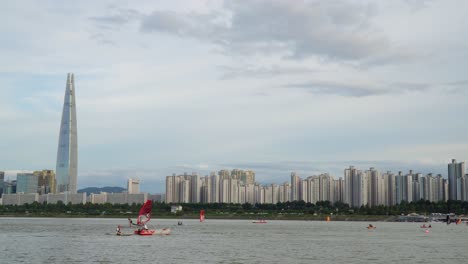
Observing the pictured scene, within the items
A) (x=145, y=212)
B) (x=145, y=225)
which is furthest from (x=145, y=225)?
(x=145, y=212)

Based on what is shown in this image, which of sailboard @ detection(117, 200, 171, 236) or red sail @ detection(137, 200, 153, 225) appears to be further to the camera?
red sail @ detection(137, 200, 153, 225)

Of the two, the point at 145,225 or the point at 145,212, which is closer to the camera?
the point at 145,225

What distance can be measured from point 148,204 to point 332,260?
4632 cm

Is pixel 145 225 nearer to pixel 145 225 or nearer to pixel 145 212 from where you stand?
pixel 145 225

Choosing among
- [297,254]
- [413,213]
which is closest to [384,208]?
[413,213]

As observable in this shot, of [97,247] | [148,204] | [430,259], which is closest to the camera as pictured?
[430,259]

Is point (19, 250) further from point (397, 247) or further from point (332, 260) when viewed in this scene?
point (397, 247)

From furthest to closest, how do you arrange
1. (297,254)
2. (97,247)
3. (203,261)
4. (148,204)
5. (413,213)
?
(413,213)
(148,204)
(97,247)
(297,254)
(203,261)

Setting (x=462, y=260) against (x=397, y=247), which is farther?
(x=397, y=247)

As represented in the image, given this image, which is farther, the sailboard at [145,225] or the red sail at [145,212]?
the red sail at [145,212]

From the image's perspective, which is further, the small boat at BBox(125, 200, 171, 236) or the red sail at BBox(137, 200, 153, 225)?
the red sail at BBox(137, 200, 153, 225)

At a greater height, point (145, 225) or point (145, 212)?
point (145, 212)

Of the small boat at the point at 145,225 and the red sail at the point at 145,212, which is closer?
the small boat at the point at 145,225

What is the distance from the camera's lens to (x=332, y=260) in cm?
5153
